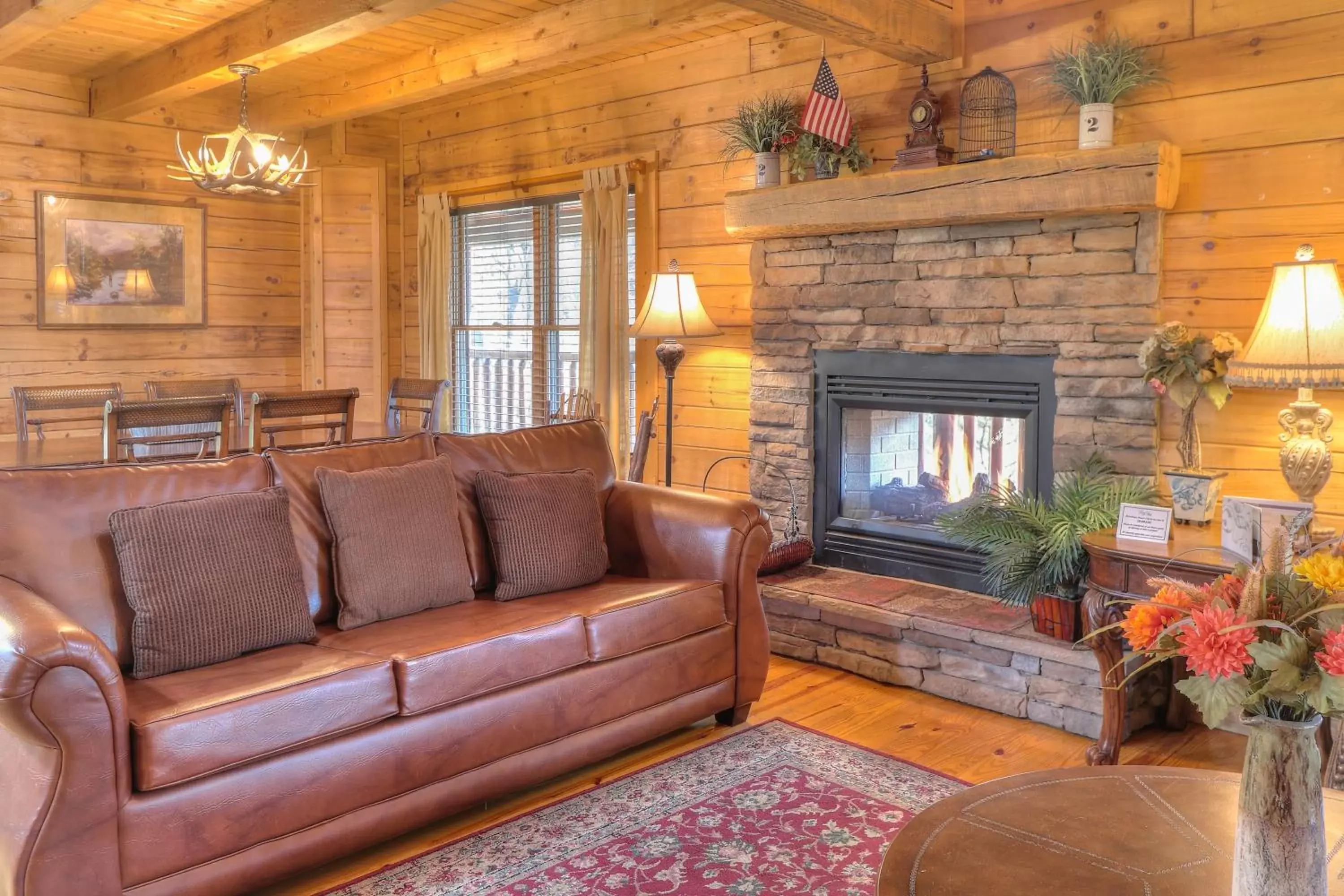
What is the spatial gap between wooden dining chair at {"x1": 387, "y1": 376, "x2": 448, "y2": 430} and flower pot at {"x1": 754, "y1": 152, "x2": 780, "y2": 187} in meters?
1.70

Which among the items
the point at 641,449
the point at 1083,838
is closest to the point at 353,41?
the point at 641,449

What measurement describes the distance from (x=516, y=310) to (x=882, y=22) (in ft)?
10.2

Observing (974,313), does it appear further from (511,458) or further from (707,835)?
(707,835)

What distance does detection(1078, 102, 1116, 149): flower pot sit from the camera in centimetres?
362

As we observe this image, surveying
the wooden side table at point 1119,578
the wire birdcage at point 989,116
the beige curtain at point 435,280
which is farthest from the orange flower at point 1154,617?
the beige curtain at point 435,280

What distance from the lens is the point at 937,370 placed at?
4.21m

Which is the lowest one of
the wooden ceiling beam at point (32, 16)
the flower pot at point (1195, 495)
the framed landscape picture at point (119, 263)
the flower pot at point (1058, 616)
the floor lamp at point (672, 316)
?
the flower pot at point (1058, 616)

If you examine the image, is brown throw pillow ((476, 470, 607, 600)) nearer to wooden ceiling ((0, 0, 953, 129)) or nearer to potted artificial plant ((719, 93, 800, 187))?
wooden ceiling ((0, 0, 953, 129))

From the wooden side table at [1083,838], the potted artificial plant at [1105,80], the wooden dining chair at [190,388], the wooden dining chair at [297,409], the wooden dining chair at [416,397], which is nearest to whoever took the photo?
the wooden side table at [1083,838]

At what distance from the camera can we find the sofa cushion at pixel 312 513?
116 inches

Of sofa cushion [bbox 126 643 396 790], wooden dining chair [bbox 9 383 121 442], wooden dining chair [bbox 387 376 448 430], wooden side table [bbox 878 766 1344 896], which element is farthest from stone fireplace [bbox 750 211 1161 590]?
wooden dining chair [bbox 9 383 121 442]

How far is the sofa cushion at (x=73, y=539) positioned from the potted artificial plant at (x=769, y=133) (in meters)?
2.82

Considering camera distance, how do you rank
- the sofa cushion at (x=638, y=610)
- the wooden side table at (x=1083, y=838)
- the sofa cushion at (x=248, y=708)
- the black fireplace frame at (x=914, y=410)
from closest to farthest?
1. the wooden side table at (x=1083, y=838)
2. the sofa cushion at (x=248, y=708)
3. the sofa cushion at (x=638, y=610)
4. the black fireplace frame at (x=914, y=410)

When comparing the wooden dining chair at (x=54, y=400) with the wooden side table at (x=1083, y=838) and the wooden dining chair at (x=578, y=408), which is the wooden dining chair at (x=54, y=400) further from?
the wooden side table at (x=1083, y=838)
